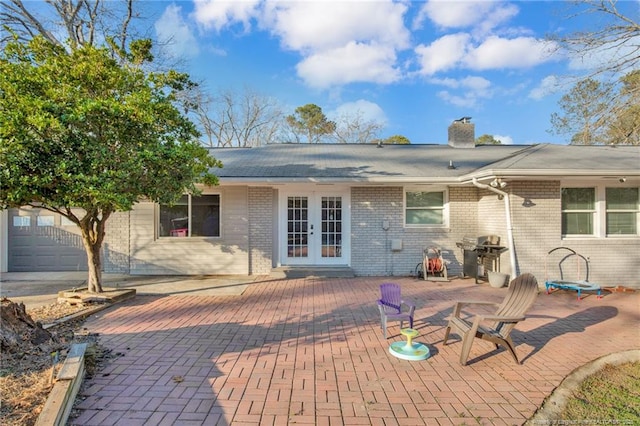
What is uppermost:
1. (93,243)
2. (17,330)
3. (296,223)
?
(296,223)

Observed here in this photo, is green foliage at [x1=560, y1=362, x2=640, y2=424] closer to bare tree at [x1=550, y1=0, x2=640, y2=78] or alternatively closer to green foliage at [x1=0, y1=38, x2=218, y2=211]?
bare tree at [x1=550, y1=0, x2=640, y2=78]

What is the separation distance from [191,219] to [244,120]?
70.8 feet

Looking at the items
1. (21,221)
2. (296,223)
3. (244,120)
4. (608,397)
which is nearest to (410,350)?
(608,397)

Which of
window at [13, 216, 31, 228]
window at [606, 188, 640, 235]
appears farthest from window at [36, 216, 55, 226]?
window at [606, 188, 640, 235]

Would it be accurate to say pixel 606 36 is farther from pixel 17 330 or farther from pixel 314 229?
pixel 17 330

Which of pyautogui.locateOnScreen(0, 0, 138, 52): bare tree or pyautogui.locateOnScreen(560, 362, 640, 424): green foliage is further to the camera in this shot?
pyautogui.locateOnScreen(0, 0, 138, 52): bare tree

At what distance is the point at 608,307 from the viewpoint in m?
6.52

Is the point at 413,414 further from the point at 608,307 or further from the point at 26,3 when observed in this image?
the point at 26,3

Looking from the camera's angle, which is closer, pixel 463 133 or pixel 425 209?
pixel 425 209

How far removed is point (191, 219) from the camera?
31.5 ft

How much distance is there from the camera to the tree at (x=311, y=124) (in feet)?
94.1

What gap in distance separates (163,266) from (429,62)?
1226cm

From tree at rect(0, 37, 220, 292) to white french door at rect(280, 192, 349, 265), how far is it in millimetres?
3954

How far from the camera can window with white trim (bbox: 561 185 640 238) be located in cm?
841
